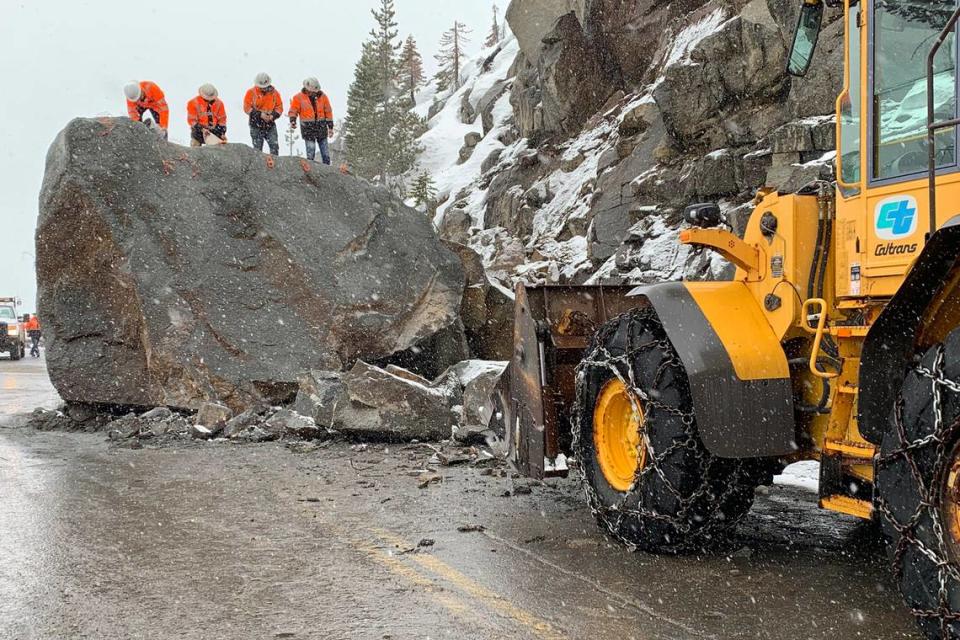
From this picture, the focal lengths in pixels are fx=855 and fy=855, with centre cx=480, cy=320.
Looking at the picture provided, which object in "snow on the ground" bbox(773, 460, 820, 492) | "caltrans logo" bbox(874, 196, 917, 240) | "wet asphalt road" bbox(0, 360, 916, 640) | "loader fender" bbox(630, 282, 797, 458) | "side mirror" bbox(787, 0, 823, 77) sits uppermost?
"side mirror" bbox(787, 0, 823, 77)

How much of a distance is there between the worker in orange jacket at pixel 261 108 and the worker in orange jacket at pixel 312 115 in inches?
14.1

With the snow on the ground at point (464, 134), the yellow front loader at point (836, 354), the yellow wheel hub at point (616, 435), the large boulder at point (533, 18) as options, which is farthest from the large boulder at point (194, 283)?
the large boulder at point (533, 18)

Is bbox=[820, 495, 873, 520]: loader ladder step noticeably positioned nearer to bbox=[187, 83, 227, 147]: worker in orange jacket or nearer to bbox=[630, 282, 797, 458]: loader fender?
bbox=[630, 282, 797, 458]: loader fender

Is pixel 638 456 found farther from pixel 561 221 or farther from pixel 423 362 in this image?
pixel 561 221

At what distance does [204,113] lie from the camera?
13.8 meters

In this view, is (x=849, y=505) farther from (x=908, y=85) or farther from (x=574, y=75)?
(x=574, y=75)

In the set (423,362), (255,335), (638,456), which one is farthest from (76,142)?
(638,456)

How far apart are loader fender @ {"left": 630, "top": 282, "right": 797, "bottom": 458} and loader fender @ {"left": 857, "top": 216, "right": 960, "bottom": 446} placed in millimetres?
583

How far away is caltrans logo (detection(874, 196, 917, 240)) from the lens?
362 cm

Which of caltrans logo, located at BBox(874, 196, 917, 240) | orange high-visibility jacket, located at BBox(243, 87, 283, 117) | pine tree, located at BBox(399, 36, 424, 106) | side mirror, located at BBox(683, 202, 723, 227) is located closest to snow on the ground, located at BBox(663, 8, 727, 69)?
orange high-visibility jacket, located at BBox(243, 87, 283, 117)

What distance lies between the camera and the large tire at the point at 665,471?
4.41 m

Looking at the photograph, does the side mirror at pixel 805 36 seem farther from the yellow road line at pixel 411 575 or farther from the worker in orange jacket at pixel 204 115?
the worker in orange jacket at pixel 204 115

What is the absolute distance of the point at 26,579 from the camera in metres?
4.26

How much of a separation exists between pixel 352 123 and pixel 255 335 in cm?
4580
